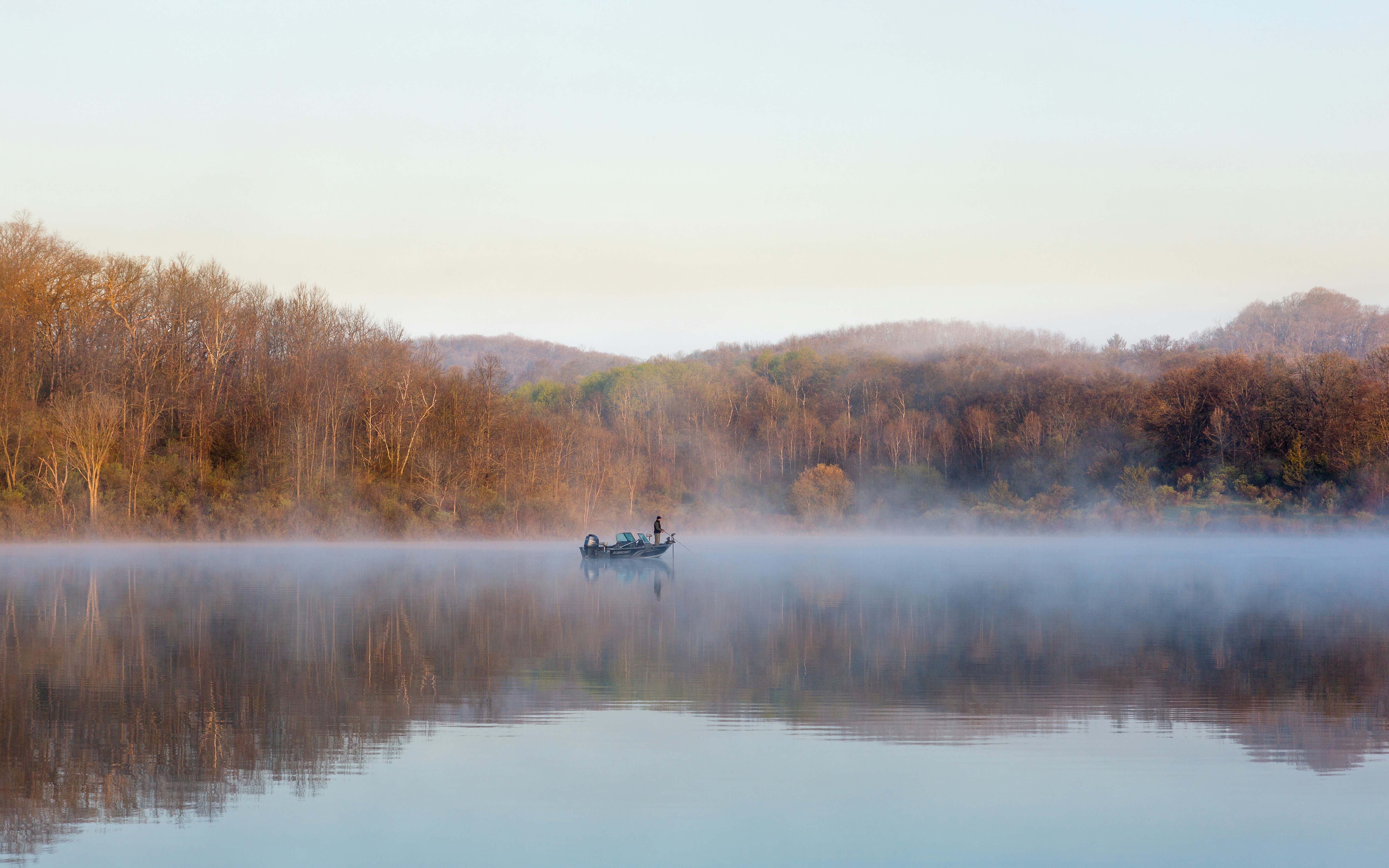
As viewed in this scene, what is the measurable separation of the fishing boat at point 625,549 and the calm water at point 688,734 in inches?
659

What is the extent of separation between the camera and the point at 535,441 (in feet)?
186

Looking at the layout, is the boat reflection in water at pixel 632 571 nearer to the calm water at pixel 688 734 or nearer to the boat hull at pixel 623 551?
the boat hull at pixel 623 551

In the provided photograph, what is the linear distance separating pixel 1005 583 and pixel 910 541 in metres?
39.7

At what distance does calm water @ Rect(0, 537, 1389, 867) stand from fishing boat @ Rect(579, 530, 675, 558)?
659 inches

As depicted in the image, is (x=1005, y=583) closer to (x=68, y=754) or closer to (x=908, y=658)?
(x=908, y=658)

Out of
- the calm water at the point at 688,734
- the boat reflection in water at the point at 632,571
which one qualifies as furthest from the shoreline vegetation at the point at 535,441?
the calm water at the point at 688,734

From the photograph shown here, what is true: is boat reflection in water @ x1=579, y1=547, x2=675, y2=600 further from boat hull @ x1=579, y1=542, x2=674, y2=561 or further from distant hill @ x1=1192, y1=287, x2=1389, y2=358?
distant hill @ x1=1192, y1=287, x2=1389, y2=358

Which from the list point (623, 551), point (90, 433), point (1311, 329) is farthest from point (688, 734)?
point (1311, 329)

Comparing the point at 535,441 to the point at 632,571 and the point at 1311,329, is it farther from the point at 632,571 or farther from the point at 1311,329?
the point at 1311,329

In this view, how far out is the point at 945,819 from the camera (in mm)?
7715

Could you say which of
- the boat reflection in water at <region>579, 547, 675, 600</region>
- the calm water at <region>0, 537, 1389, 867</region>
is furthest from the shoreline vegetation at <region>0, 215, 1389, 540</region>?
the calm water at <region>0, 537, 1389, 867</region>

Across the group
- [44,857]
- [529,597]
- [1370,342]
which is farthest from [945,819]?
[1370,342]

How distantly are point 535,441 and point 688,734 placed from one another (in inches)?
1853

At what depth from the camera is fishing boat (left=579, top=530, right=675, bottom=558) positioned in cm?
3894
